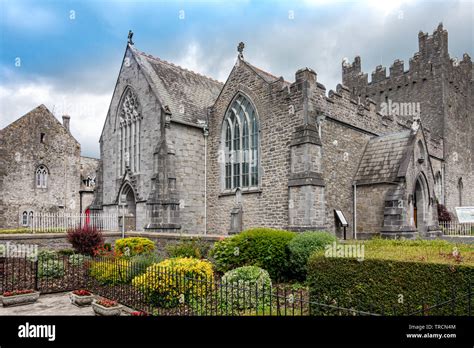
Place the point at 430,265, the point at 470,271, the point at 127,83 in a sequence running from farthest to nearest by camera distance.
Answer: the point at 127,83 < the point at 430,265 < the point at 470,271

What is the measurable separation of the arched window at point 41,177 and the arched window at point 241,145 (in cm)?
1932

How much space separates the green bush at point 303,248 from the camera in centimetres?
1155

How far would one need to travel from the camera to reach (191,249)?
14.8 meters

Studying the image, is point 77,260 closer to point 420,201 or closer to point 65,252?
point 65,252

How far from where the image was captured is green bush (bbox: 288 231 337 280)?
11.6m

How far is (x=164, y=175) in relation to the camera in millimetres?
20031

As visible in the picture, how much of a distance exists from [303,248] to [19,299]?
8074 mm

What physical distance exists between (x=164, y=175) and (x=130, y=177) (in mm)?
3891

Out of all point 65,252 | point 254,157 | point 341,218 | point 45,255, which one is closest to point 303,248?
point 341,218

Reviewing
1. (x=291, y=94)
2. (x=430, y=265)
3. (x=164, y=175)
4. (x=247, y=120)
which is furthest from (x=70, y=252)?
(x=430, y=265)

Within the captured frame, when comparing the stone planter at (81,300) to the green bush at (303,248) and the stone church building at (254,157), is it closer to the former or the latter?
the green bush at (303,248)

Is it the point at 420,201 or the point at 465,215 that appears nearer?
the point at 420,201

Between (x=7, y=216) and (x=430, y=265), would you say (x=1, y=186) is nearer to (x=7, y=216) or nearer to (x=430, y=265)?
(x=7, y=216)

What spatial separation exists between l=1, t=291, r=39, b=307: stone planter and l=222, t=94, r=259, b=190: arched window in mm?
11194
